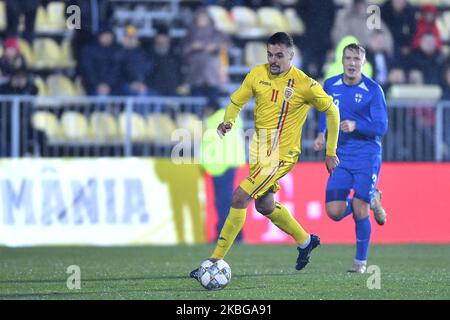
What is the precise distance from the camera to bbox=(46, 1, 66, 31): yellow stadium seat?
70.3ft

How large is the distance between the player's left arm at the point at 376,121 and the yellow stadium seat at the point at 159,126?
6.53 m

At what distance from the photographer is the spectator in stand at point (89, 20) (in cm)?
2034

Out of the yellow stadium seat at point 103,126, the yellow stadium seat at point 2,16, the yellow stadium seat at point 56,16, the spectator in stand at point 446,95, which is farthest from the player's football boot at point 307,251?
the yellow stadium seat at point 56,16

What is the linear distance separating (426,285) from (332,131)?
1.75 metres

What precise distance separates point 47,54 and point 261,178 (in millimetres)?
10667

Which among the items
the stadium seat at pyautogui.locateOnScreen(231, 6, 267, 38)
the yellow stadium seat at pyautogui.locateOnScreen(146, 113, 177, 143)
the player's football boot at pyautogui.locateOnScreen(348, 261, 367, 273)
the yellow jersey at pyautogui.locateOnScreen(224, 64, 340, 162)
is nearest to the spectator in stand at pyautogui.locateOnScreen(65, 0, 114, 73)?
the yellow stadium seat at pyautogui.locateOnScreen(146, 113, 177, 143)

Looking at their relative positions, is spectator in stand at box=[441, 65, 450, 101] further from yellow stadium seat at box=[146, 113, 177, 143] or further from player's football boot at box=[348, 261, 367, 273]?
player's football boot at box=[348, 261, 367, 273]

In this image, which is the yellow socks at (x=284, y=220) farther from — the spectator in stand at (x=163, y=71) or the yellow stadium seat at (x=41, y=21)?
the yellow stadium seat at (x=41, y=21)

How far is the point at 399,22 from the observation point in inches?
846

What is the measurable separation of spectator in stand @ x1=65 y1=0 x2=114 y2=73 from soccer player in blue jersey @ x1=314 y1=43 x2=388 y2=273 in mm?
8181

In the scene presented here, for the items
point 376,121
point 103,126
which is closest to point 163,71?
point 103,126

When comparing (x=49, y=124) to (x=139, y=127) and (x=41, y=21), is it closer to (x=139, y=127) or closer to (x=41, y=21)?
(x=139, y=127)

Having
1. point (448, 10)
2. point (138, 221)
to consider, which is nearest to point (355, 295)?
point (138, 221)

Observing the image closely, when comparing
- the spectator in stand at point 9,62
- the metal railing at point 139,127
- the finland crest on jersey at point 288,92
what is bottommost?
→ the metal railing at point 139,127
